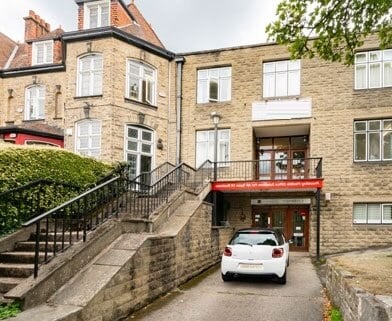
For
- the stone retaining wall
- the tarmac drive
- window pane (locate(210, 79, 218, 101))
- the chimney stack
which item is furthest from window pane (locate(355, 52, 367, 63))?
the chimney stack

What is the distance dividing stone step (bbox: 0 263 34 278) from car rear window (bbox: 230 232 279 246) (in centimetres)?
572

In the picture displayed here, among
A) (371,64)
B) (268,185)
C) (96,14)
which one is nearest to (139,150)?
(268,185)

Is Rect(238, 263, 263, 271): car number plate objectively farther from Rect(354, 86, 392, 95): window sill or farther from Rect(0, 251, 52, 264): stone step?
Rect(354, 86, 392, 95): window sill

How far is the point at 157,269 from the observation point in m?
8.48

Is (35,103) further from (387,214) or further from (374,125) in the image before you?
(387,214)

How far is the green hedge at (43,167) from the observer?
8.34m

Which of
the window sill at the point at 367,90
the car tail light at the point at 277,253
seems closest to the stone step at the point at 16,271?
the car tail light at the point at 277,253

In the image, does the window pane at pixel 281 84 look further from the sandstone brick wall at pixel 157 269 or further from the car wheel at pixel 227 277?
the car wheel at pixel 227 277

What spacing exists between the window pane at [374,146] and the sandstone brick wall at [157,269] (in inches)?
332

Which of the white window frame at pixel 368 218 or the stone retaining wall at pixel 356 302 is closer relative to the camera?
the stone retaining wall at pixel 356 302

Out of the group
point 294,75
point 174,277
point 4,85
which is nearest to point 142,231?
point 174,277

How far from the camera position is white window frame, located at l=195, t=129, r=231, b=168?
1931cm

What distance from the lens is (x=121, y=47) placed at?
58.9 ft

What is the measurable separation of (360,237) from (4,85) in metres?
19.7
